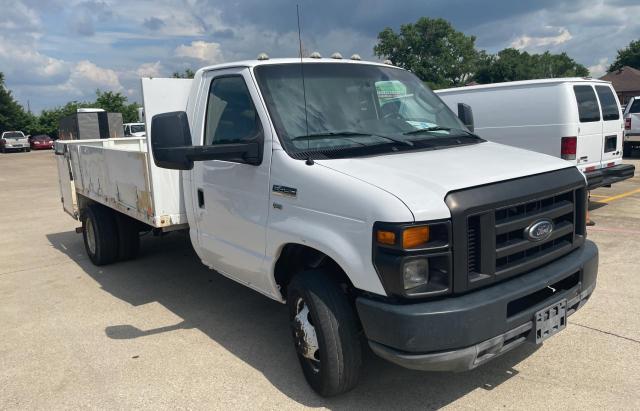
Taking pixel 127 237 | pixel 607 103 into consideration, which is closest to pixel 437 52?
pixel 607 103

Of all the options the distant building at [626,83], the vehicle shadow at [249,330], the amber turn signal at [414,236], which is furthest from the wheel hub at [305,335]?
the distant building at [626,83]

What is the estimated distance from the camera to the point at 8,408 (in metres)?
3.64

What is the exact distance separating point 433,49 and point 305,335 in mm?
89825

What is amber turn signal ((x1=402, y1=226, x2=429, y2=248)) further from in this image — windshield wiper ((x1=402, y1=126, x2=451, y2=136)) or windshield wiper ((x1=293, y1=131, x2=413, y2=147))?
windshield wiper ((x1=402, y1=126, x2=451, y2=136))

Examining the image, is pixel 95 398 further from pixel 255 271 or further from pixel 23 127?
pixel 23 127

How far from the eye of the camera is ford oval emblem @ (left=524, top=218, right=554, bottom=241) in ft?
10.4

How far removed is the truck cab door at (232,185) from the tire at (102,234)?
2.56 m

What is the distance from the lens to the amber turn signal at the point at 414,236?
9.25 feet

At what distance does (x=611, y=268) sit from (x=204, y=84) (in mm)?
4732

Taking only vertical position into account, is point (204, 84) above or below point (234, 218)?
above

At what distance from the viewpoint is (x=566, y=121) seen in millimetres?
8758

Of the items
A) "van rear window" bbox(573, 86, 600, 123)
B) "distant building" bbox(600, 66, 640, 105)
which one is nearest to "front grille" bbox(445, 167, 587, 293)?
"van rear window" bbox(573, 86, 600, 123)

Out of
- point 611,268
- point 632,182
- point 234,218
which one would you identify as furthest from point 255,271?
point 632,182

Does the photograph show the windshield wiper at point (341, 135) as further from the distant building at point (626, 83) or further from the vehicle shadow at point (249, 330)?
the distant building at point (626, 83)
